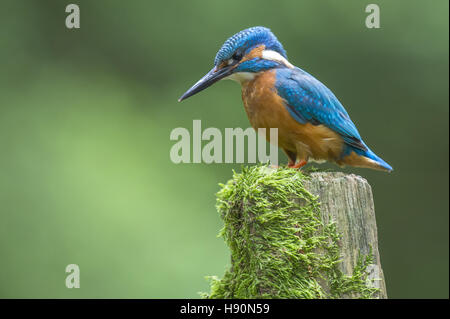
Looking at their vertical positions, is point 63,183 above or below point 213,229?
above

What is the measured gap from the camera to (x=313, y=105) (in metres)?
3.58

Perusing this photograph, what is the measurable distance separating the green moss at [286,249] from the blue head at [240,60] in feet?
4.10

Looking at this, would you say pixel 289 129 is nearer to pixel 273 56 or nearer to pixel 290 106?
pixel 290 106

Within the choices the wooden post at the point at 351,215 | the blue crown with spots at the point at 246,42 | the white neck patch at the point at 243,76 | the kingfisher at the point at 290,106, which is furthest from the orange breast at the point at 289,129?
the wooden post at the point at 351,215

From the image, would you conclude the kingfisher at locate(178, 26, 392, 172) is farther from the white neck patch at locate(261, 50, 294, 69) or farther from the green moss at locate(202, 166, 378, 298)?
the green moss at locate(202, 166, 378, 298)

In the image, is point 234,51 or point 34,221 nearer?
point 234,51

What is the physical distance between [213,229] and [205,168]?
0.75 metres

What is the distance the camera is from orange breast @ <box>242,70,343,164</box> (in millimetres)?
3557

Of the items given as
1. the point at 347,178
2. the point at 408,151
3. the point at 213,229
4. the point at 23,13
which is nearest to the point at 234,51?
the point at 347,178

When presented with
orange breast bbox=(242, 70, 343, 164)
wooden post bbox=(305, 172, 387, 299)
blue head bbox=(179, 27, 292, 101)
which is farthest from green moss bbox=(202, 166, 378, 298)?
blue head bbox=(179, 27, 292, 101)

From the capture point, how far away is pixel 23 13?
7086 mm

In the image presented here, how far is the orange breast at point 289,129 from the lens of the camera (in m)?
3.56

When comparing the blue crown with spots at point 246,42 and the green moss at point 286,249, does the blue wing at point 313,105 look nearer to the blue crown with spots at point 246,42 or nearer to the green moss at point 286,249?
the blue crown with spots at point 246,42

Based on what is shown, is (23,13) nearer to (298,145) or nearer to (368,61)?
(368,61)
